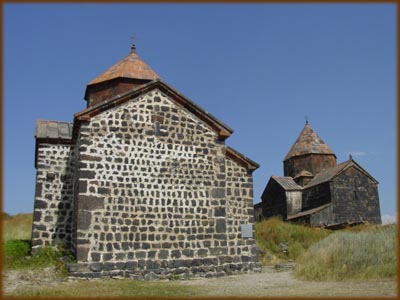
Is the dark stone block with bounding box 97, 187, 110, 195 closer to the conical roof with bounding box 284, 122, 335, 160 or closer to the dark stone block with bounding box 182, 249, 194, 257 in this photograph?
the dark stone block with bounding box 182, 249, 194, 257

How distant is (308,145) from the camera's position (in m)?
34.7

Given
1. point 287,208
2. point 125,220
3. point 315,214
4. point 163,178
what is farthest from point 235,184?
point 287,208

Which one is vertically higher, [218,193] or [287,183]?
[287,183]

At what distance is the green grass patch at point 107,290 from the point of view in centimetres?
909

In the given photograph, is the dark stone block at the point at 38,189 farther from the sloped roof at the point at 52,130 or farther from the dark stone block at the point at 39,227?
the sloped roof at the point at 52,130

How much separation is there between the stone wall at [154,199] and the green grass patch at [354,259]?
3.29m

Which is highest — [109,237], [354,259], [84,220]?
[84,220]

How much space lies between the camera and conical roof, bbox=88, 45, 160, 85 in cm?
1725

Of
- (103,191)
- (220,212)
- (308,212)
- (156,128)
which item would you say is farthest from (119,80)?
(308,212)

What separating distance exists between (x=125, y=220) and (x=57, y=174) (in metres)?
4.02

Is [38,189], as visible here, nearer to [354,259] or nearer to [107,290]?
[107,290]

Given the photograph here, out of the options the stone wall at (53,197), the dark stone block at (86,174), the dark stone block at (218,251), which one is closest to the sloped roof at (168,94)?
the dark stone block at (86,174)

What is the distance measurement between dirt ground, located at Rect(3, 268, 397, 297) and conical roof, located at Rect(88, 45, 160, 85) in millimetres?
8705

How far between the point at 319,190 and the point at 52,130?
2266 centimetres
